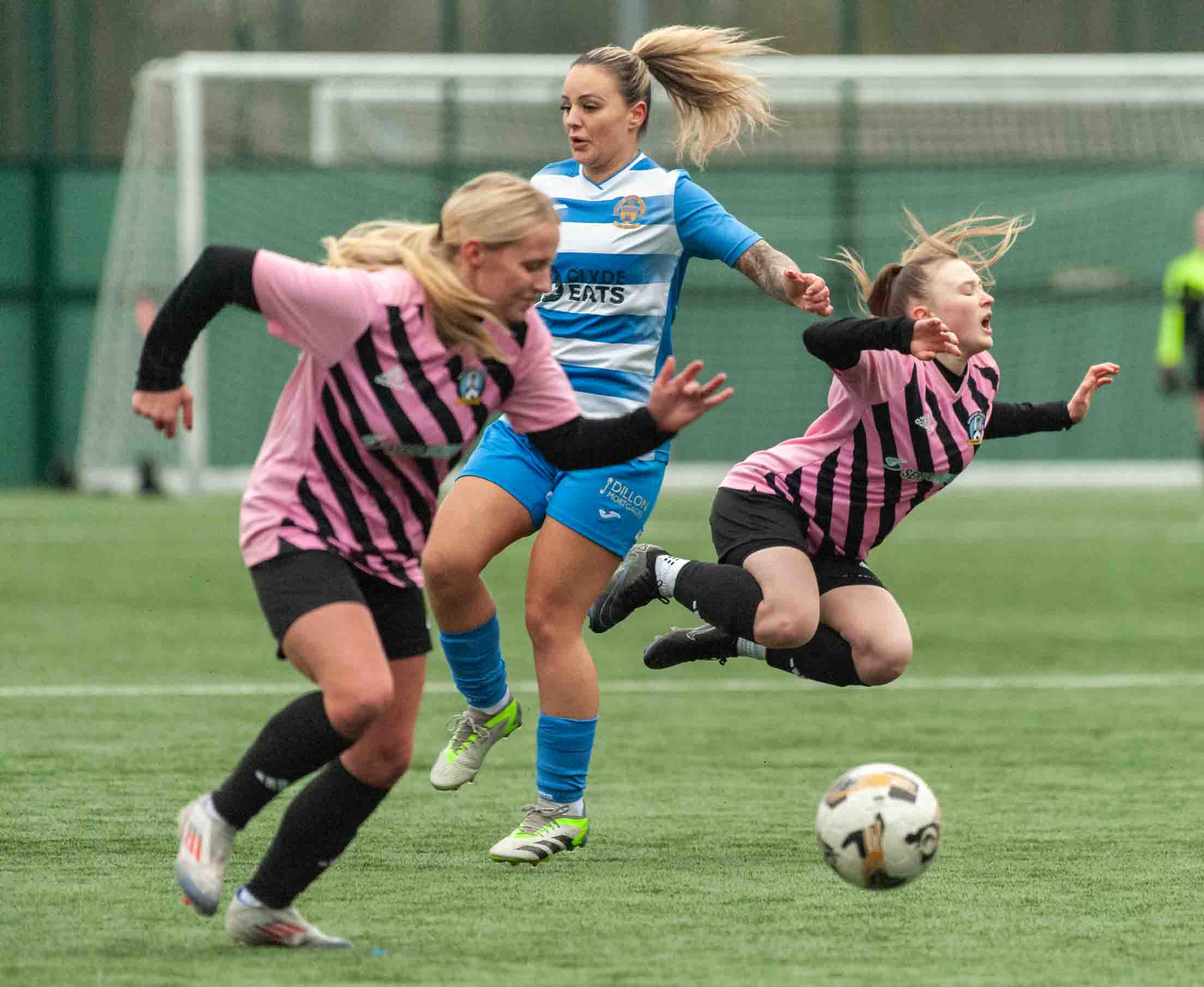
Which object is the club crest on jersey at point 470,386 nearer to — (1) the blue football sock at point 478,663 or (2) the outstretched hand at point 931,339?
(2) the outstretched hand at point 931,339

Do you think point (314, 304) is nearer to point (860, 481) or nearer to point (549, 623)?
point (549, 623)

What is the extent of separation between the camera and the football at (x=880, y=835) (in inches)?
171

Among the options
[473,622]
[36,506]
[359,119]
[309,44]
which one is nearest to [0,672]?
[473,622]

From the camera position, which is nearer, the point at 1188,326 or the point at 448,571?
the point at 448,571

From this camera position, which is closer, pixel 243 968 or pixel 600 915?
pixel 243 968

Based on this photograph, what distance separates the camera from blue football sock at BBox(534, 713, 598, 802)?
16.9 feet

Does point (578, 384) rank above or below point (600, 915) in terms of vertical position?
above

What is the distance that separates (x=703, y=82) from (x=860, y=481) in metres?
1.14

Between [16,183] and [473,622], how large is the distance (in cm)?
1558

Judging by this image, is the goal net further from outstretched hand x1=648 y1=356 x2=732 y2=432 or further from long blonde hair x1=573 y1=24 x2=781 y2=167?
outstretched hand x1=648 y1=356 x2=732 y2=432

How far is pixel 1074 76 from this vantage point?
19766 millimetres

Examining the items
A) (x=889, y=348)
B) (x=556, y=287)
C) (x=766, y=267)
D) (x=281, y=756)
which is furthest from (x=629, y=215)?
(x=281, y=756)

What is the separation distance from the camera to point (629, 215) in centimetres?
530

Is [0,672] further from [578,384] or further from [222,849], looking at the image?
[222,849]
